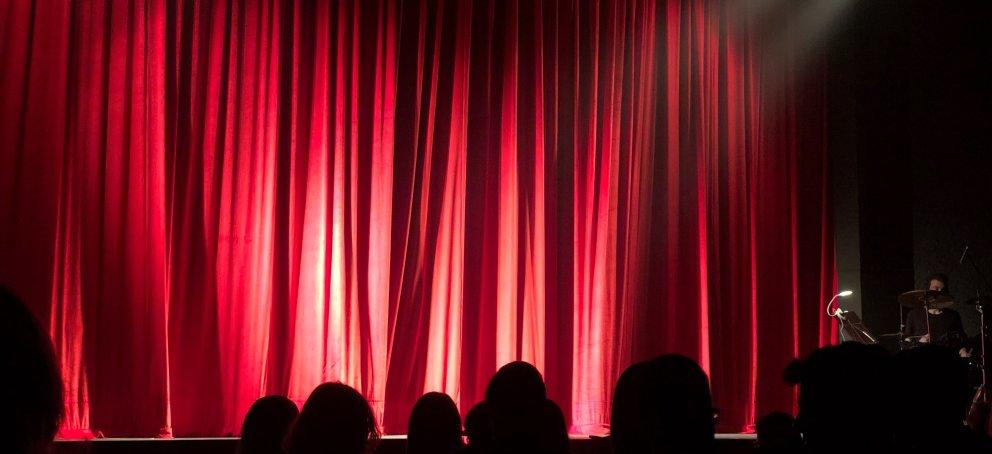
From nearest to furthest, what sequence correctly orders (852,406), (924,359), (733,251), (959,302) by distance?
(852,406) → (924,359) → (733,251) → (959,302)

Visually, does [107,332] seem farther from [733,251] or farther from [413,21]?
[733,251]

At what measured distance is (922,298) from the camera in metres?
6.88

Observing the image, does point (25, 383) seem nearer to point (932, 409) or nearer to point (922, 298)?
point (932, 409)

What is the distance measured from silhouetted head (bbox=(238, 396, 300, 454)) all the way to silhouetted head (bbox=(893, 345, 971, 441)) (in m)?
1.82

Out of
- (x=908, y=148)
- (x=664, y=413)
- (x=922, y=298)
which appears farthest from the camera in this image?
(x=908, y=148)

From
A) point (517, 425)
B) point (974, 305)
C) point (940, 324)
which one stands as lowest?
point (940, 324)

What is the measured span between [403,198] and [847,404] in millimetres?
4877

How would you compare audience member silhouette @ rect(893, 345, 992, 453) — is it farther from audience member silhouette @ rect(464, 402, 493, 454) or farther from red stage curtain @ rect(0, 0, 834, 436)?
red stage curtain @ rect(0, 0, 834, 436)

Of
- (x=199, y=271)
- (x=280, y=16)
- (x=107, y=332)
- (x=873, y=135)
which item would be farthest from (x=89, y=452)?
(x=873, y=135)

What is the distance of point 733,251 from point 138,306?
14.5 ft

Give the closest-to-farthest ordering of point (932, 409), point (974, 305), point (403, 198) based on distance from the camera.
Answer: point (932, 409)
point (403, 198)
point (974, 305)

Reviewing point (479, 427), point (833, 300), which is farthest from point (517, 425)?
point (833, 300)

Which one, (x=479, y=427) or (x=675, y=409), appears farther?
(x=479, y=427)

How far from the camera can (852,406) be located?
1.81m
